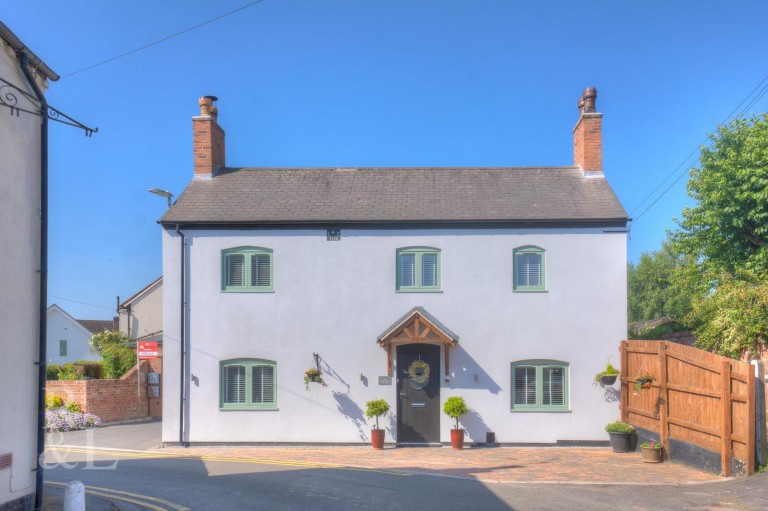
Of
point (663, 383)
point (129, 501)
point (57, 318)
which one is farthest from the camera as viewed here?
point (57, 318)

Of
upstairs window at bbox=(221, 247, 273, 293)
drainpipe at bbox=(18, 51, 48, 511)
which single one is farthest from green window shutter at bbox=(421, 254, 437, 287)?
drainpipe at bbox=(18, 51, 48, 511)

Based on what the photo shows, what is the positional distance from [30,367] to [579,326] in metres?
12.5

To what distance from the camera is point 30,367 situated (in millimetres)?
9227

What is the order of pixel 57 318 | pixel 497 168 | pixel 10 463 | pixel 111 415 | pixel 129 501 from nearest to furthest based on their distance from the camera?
1. pixel 10 463
2. pixel 129 501
3. pixel 497 168
4. pixel 111 415
5. pixel 57 318

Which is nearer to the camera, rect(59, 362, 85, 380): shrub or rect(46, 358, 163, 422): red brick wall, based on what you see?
rect(46, 358, 163, 422): red brick wall

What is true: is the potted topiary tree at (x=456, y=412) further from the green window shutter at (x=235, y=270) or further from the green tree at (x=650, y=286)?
the green tree at (x=650, y=286)

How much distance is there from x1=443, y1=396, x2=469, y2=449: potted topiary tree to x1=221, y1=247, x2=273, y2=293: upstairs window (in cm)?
532

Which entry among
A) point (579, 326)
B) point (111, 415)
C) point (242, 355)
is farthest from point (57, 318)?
point (579, 326)

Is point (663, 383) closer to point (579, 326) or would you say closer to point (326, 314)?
point (579, 326)

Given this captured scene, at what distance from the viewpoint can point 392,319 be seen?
17.5 m

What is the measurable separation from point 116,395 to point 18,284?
48.0 feet

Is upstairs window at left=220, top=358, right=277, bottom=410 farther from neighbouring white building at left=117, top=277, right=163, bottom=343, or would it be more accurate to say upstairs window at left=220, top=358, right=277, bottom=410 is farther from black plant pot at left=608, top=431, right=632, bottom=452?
neighbouring white building at left=117, top=277, right=163, bottom=343

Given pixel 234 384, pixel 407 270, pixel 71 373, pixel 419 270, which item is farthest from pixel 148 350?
pixel 419 270

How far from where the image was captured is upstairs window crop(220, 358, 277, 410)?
17531mm
